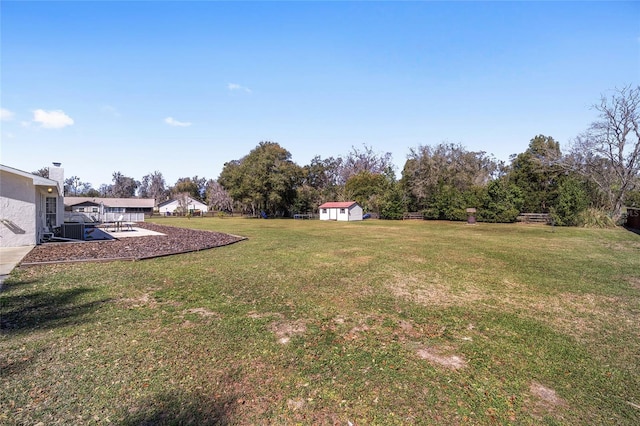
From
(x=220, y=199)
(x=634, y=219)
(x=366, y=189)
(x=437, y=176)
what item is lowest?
(x=634, y=219)

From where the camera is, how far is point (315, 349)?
12.5 feet

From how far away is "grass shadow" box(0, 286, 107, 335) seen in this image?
14.3 feet

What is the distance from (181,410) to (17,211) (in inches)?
508

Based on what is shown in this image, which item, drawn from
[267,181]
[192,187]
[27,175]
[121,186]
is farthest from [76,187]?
[27,175]

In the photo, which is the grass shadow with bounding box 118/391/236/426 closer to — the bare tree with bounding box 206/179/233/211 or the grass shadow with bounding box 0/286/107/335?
the grass shadow with bounding box 0/286/107/335

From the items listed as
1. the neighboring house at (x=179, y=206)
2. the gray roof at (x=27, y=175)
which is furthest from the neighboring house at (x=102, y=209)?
the gray roof at (x=27, y=175)

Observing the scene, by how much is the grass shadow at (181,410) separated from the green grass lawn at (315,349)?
14 millimetres

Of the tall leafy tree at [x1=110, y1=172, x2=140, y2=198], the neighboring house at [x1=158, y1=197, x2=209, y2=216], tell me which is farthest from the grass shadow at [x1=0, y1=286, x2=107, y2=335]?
the tall leafy tree at [x1=110, y1=172, x2=140, y2=198]

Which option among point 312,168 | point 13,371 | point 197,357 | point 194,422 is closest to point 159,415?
point 194,422

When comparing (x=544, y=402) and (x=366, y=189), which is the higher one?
(x=366, y=189)

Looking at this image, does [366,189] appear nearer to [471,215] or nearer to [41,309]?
[471,215]

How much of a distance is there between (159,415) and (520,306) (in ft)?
19.5

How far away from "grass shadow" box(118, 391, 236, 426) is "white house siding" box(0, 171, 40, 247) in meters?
12.5

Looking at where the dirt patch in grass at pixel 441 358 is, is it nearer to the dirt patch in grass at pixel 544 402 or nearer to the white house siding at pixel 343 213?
the dirt patch in grass at pixel 544 402
